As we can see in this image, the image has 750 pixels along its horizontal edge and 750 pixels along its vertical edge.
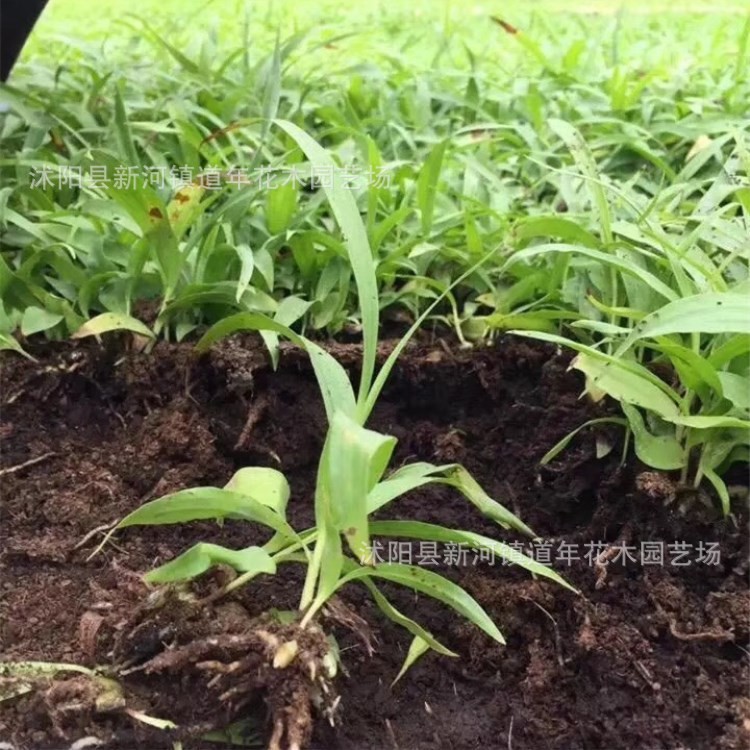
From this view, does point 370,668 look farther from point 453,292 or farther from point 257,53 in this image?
point 257,53

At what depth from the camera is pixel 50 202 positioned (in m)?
1.35

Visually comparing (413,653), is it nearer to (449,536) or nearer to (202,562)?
(449,536)

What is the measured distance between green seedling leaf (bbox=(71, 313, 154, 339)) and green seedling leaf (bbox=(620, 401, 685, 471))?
2.08 ft

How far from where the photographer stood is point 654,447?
0.91 metres

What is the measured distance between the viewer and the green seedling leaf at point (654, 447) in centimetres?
90

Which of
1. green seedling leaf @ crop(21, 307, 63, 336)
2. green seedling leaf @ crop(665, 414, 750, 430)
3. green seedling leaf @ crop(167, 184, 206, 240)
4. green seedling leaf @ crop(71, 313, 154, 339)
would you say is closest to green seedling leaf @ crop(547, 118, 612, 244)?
green seedling leaf @ crop(665, 414, 750, 430)

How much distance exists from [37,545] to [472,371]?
1.95 feet

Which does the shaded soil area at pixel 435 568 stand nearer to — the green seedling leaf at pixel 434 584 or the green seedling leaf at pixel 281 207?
the green seedling leaf at pixel 434 584

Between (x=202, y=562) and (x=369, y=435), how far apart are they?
6.9 inches

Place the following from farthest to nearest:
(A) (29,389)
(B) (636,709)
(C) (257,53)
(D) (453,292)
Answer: (C) (257,53), (D) (453,292), (A) (29,389), (B) (636,709)

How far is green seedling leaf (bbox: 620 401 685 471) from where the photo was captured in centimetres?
90

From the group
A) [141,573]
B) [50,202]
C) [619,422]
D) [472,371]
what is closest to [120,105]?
[50,202]

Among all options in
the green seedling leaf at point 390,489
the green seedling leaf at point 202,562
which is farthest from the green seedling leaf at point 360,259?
the green seedling leaf at point 202,562

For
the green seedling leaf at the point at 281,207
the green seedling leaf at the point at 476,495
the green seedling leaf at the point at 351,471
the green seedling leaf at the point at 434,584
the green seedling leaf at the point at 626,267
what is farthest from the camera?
the green seedling leaf at the point at 281,207
